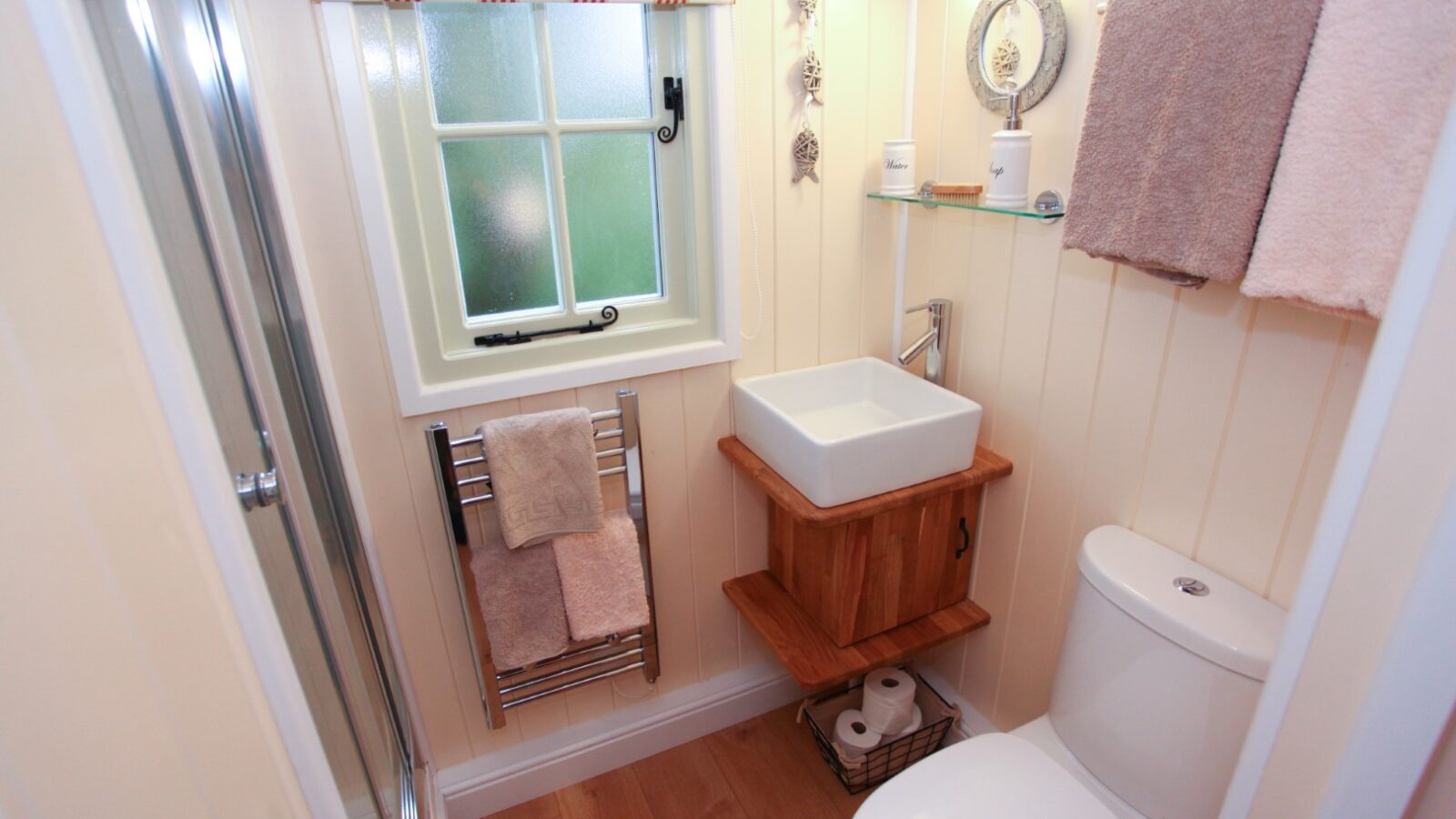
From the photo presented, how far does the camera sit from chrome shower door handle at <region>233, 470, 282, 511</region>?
717 millimetres

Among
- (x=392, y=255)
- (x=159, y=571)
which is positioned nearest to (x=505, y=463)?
(x=392, y=255)

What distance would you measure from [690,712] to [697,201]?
4.30 feet

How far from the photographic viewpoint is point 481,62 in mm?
1338

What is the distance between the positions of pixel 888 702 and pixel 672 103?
1464 millimetres

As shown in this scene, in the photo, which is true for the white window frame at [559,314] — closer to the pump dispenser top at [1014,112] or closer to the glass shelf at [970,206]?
the glass shelf at [970,206]

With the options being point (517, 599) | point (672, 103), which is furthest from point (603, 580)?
point (672, 103)

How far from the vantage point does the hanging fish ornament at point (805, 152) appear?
155 centimetres

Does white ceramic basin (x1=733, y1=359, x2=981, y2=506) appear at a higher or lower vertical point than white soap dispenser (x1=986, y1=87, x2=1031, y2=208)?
lower

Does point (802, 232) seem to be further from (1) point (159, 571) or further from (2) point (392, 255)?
(1) point (159, 571)

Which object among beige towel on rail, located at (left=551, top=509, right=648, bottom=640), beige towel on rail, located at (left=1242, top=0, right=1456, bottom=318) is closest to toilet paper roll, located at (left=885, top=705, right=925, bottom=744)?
beige towel on rail, located at (left=551, top=509, right=648, bottom=640)

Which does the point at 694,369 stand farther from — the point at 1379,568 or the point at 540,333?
the point at 1379,568

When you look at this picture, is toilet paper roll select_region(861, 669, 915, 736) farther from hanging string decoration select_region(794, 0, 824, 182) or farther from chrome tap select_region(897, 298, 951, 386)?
hanging string decoration select_region(794, 0, 824, 182)

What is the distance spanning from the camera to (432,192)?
1346mm

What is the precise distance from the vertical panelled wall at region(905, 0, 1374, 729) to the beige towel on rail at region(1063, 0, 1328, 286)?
17 cm
